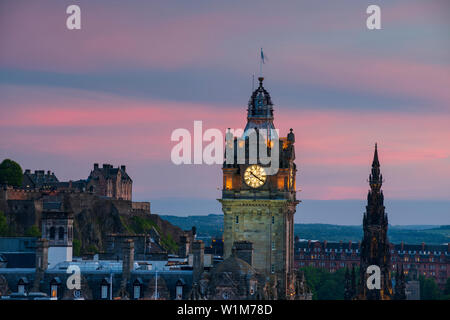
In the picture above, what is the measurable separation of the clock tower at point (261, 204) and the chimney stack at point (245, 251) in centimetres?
635

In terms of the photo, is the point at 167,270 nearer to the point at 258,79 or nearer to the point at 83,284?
the point at 83,284

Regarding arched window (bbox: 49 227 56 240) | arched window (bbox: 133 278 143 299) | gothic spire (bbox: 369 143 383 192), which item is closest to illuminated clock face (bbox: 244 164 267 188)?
arched window (bbox: 133 278 143 299)

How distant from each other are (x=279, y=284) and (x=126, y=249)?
1609 cm

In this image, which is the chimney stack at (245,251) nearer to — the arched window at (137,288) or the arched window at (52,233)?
the arched window at (137,288)

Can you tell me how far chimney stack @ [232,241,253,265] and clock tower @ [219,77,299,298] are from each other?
6.35m

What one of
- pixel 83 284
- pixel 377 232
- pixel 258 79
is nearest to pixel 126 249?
pixel 83 284

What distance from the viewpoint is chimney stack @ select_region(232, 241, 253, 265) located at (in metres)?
105

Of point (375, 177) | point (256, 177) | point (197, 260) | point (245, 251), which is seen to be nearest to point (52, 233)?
point (256, 177)

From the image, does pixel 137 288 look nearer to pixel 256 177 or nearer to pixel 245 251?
pixel 245 251

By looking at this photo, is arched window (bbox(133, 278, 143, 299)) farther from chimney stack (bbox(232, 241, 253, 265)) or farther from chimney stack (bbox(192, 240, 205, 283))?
chimney stack (bbox(232, 241, 253, 265))

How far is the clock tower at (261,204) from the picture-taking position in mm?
112938

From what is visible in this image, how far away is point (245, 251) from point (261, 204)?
8429 mm
